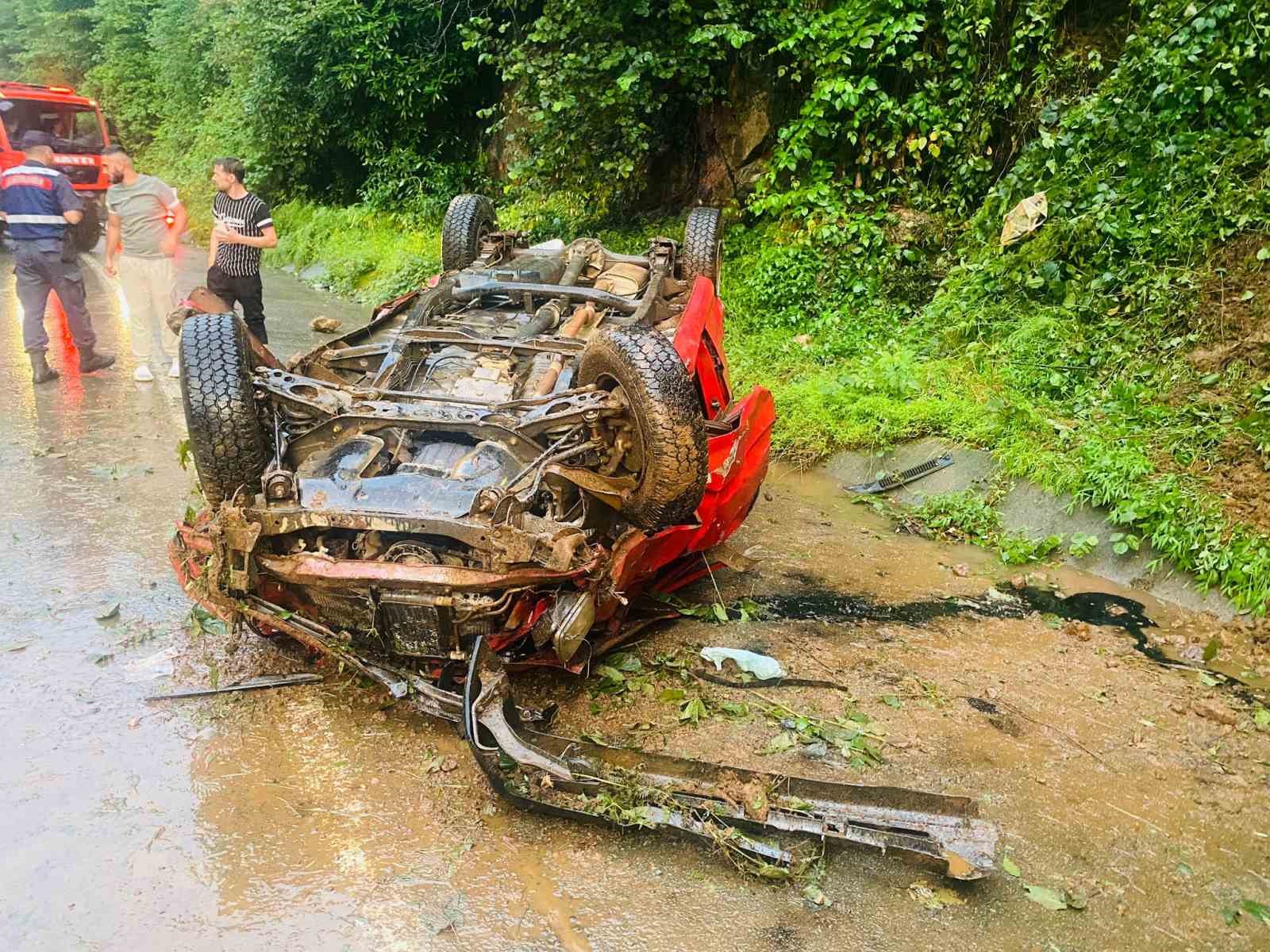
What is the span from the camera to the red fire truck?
47.4ft

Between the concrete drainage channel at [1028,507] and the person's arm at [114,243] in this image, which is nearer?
the concrete drainage channel at [1028,507]

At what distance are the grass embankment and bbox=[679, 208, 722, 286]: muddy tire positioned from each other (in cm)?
139

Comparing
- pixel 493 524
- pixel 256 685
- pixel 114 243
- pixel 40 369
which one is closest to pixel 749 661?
pixel 493 524

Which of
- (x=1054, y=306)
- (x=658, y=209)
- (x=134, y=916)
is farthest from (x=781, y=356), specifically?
(x=134, y=916)

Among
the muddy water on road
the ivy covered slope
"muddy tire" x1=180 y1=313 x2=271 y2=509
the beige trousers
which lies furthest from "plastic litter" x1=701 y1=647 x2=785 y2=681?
the beige trousers

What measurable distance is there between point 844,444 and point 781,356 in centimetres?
171

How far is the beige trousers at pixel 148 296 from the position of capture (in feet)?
25.0

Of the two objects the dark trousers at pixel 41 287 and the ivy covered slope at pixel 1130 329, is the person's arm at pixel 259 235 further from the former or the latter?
the ivy covered slope at pixel 1130 329

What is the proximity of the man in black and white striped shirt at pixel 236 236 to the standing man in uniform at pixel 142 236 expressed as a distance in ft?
2.18

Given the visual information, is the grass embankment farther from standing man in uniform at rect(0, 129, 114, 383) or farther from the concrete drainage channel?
standing man in uniform at rect(0, 129, 114, 383)

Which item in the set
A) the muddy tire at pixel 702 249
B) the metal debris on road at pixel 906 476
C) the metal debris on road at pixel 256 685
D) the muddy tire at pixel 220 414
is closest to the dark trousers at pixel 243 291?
the muddy tire at pixel 220 414

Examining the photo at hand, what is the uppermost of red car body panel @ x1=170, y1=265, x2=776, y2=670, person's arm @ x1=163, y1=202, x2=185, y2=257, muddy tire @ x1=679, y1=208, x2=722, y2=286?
muddy tire @ x1=679, y1=208, x2=722, y2=286

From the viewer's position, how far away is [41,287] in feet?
25.7

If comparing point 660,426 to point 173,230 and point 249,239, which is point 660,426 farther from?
point 173,230
